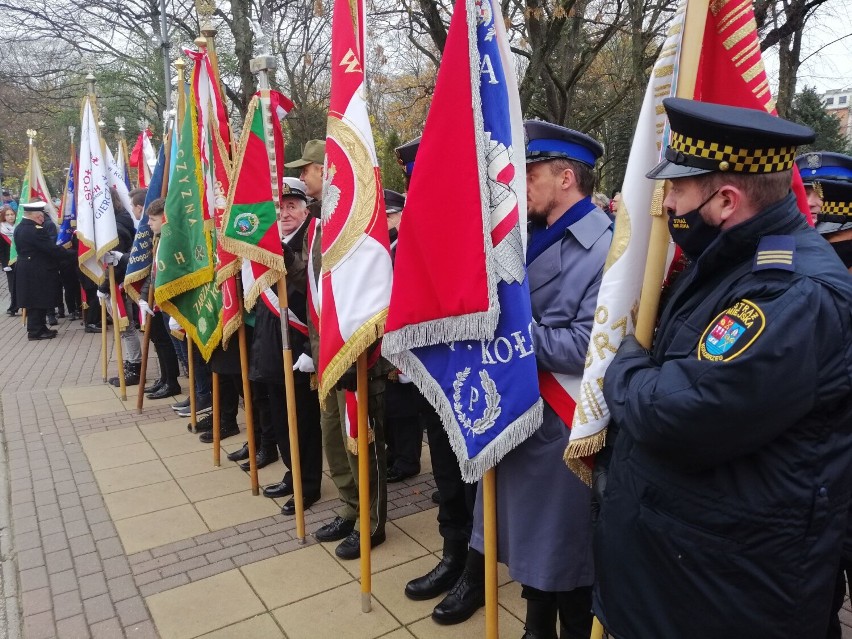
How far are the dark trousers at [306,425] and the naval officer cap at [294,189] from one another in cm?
123

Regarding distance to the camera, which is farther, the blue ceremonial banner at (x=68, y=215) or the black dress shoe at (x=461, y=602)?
the blue ceremonial banner at (x=68, y=215)

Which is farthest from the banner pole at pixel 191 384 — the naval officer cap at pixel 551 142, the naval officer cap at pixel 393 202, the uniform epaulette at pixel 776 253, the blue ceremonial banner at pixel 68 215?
the blue ceremonial banner at pixel 68 215

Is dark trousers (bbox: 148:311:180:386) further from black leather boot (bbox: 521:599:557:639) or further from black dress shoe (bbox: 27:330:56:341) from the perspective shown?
black leather boot (bbox: 521:599:557:639)

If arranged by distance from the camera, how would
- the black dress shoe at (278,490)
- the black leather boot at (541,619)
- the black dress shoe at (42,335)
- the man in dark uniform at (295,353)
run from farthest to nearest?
1. the black dress shoe at (42,335)
2. the black dress shoe at (278,490)
3. the man in dark uniform at (295,353)
4. the black leather boot at (541,619)

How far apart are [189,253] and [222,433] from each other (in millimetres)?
1823

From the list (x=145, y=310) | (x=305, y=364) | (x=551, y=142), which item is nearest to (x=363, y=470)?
(x=305, y=364)

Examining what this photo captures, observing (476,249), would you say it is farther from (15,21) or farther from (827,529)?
(15,21)

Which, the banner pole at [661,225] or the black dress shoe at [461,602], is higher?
the banner pole at [661,225]

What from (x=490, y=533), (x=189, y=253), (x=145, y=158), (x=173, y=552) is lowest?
(x=173, y=552)

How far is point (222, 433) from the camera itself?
19.4 ft

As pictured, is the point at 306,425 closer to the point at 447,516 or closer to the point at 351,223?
the point at 447,516

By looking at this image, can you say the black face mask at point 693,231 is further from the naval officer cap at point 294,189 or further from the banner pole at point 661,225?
the naval officer cap at point 294,189

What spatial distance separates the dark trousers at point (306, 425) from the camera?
445 cm

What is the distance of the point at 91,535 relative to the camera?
4148 mm
